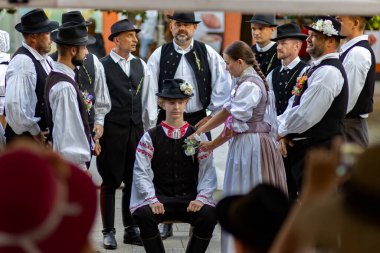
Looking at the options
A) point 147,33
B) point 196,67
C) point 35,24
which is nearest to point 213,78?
point 196,67

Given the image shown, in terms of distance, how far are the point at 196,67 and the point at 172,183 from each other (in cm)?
170

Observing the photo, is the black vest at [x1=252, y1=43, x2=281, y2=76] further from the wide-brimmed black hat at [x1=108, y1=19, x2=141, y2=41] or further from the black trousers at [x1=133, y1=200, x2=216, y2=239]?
the black trousers at [x1=133, y1=200, x2=216, y2=239]

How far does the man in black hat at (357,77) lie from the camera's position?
6.60 metres

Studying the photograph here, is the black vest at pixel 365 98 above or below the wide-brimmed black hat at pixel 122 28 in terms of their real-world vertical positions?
below

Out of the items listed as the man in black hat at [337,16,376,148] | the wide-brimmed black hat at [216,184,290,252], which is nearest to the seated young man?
the man in black hat at [337,16,376,148]

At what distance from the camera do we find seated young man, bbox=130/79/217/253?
5816mm

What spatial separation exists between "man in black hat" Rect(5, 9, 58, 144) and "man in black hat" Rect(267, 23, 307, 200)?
6.61 ft

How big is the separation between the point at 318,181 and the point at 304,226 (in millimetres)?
121

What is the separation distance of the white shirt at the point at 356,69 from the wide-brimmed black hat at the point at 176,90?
135 cm

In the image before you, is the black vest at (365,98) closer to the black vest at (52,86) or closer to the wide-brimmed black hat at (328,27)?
the wide-brimmed black hat at (328,27)

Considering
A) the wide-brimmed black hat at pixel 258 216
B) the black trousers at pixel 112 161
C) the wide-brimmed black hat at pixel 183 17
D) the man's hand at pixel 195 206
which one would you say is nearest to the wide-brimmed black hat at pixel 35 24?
the black trousers at pixel 112 161

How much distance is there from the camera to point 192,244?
5875 millimetres

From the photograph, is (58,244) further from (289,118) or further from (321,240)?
(289,118)

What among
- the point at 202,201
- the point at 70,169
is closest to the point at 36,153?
the point at 70,169
